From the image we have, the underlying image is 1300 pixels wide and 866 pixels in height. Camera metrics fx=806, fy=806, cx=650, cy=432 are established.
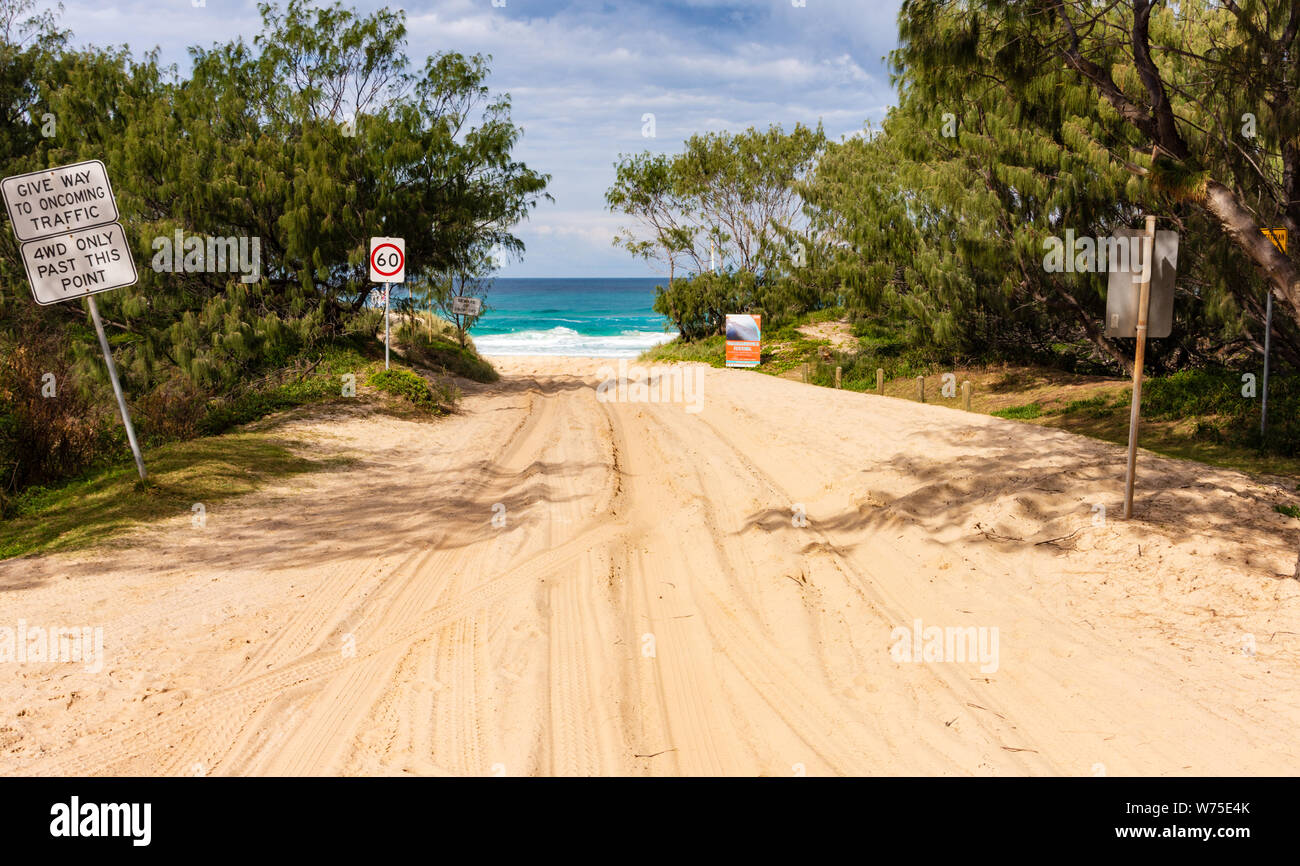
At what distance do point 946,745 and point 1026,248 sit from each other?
48.7ft

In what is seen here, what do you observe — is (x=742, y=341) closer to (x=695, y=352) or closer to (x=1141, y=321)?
(x=695, y=352)

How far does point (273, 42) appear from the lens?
62.8 feet

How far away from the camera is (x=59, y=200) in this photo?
25.5ft

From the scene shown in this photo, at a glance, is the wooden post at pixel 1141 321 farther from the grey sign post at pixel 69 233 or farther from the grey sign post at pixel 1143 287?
the grey sign post at pixel 69 233

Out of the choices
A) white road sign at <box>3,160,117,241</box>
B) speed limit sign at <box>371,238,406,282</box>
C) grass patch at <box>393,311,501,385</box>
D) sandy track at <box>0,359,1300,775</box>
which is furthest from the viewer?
grass patch at <box>393,311,501,385</box>

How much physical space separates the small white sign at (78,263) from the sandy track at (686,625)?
2495 millimetres

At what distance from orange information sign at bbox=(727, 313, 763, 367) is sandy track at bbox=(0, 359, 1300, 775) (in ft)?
53.2

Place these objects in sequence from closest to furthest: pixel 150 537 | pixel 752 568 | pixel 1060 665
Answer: pixel 1060 665 < pixel 752 568 < pixel 150 537

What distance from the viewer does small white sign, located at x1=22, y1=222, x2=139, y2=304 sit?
768 centimetres

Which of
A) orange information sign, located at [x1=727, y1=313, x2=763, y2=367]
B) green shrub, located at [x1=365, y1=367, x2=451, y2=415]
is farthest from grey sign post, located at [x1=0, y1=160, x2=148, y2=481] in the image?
orange information sign, located at [x1=727, y1=313, x2=763, y2=367]

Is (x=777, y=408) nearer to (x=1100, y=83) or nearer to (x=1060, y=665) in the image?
(x=1100, y=83)

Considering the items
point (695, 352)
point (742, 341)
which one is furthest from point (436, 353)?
point (742, 341)

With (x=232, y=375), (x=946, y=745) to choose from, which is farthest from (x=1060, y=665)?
(x=232, y=375)

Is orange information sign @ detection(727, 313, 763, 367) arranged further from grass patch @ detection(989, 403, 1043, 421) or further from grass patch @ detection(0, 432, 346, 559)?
grass patch @ detection(0, 432, 346, 559)
